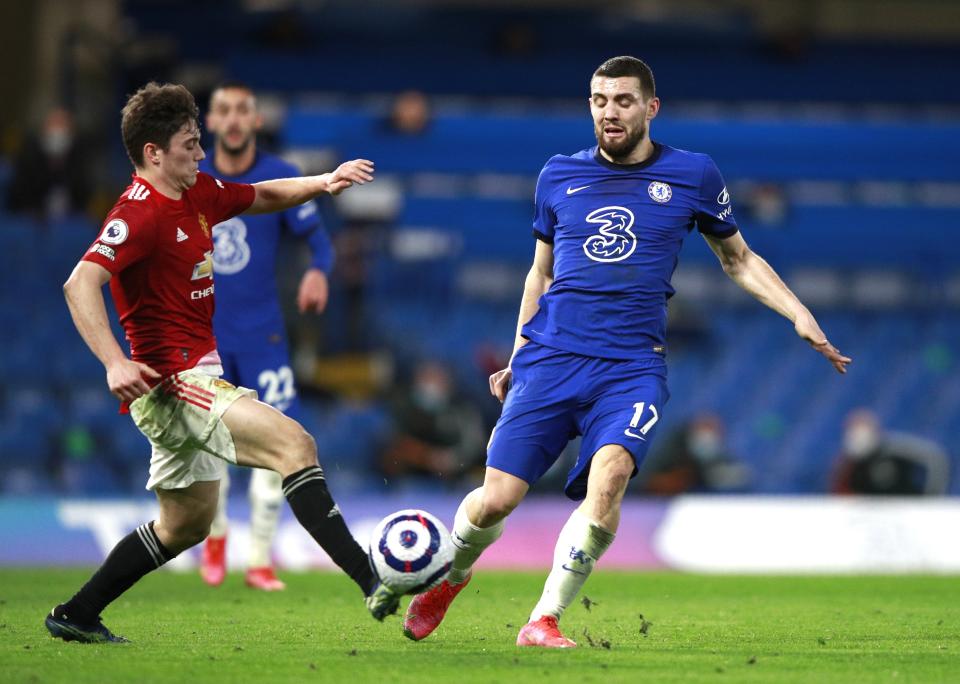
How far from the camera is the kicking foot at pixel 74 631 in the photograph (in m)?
6.40

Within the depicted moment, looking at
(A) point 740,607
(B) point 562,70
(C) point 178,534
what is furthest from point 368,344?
(C) point 178,534

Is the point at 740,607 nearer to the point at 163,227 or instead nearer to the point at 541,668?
the point at 541,668

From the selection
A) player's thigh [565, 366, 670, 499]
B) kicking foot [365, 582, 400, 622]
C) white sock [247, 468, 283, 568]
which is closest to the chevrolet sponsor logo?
kicking foot [365, 582, 400, 622]

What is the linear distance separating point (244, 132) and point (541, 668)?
4.67m

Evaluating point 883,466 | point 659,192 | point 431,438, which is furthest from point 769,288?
point 883,466

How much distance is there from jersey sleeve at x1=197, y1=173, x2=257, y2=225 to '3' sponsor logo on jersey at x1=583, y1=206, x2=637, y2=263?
148 cm

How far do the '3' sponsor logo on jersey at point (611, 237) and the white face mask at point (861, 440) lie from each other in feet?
31.6

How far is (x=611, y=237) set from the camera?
651 cm

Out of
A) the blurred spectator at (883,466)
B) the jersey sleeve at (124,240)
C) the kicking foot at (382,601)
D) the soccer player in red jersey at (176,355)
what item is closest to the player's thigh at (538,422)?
the soccer player in red jersey at (176,355)

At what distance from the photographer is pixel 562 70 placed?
72.3 ft

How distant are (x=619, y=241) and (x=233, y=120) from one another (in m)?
3.49

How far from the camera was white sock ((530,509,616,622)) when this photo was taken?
619 cm

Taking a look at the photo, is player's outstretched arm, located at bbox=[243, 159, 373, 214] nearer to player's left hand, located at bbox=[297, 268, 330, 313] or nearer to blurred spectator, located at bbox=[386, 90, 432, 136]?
player's left hand, located at bbox=[297, 268, 330, 313]

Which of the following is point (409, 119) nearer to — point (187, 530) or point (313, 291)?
point (313, 291)
